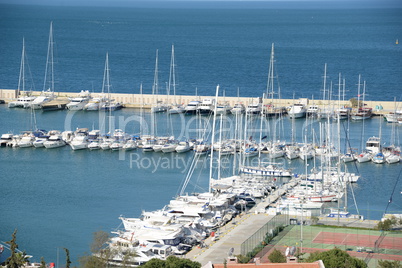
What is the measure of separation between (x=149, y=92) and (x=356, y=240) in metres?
50.4

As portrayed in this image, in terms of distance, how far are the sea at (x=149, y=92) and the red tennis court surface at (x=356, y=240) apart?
4.46 metres

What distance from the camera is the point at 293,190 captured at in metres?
39.1

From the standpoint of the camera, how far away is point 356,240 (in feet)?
101

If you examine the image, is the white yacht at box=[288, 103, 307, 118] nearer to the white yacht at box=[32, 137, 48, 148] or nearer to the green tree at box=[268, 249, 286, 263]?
the white yacht at box=[32, 137, 48, 148]

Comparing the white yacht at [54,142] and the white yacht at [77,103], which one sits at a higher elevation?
the white yacht at [77,103]

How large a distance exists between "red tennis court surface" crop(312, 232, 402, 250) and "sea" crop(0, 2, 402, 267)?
4457 millimetres

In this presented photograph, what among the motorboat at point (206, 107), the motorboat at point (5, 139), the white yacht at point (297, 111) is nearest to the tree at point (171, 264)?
the motorboat at point (5, 139)

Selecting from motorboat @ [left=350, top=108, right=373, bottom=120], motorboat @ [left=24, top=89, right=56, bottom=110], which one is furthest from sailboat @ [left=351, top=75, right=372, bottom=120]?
motorboat @ [left=24, top=89, right=56, bottom=110]

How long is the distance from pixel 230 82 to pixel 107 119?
31.1m

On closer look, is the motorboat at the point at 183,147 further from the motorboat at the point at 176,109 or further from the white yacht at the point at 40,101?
the white yacht at the point at 40,101

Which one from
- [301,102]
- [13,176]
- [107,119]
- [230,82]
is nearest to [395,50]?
[230,82]

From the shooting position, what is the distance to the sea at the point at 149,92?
37.8 m

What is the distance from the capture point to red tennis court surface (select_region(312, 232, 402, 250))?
30.2 m

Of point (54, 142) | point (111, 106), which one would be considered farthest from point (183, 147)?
point (111, 106)
